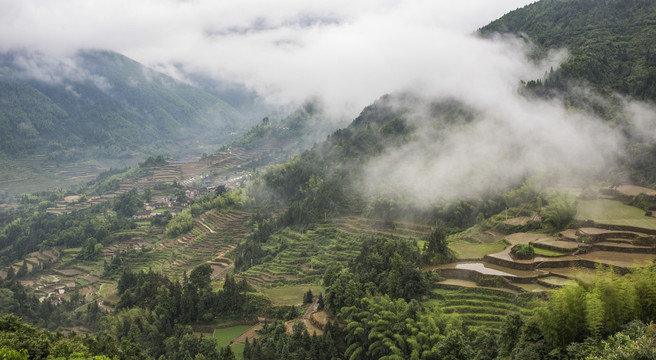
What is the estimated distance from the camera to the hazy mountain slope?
3225 cm

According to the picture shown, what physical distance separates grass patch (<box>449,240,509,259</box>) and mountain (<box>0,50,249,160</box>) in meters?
108

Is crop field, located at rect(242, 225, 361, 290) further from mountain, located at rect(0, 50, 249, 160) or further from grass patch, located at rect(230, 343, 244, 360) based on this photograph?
mountain, located at rect(0, 50, 249, 160)

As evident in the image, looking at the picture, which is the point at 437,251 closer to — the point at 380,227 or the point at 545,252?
the point at 545,252

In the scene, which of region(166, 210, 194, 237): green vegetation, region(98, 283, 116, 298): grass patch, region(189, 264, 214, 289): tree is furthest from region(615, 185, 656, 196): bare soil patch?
region(166, 210, 194, 237): green vegetation

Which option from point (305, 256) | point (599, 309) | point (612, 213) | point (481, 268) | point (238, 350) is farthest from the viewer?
point (305, 256)

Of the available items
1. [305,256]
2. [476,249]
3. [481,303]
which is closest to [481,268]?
[481,303]

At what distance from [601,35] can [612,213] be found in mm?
24475

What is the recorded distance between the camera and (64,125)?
4742 inches

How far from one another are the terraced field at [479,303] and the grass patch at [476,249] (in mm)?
2354

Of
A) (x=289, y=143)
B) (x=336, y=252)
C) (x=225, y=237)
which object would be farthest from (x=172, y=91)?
(x=336, y=252)

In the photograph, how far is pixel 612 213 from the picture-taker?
2250 centimetres

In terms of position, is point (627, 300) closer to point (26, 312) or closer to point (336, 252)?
point (336, 252)

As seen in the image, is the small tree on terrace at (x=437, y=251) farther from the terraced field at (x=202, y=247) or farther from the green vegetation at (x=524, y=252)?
the terraced field at (x=202, y=247)

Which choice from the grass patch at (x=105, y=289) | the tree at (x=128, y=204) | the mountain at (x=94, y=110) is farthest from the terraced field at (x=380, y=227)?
the mountain at (x=94, y=110)
